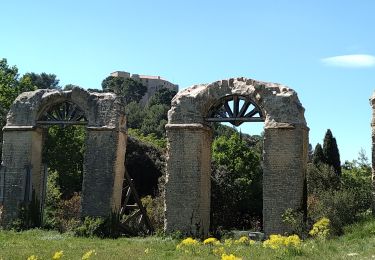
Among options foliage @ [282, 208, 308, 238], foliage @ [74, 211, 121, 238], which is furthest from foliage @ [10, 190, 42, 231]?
foliage @ [282, 208, 308, 238]

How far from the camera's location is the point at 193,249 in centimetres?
1118

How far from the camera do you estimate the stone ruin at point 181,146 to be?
1617cm

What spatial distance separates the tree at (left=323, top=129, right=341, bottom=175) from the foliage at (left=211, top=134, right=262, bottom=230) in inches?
166

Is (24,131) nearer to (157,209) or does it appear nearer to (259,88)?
(157,209)

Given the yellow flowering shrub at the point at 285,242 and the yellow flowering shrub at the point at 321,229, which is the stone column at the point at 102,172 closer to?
the yellow flowering shrub at the point at 321,229

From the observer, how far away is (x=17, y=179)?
62.5 feet

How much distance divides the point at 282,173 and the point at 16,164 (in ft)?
31.5

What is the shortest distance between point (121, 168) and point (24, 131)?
390 centimetres

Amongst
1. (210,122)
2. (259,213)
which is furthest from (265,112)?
(259,213)

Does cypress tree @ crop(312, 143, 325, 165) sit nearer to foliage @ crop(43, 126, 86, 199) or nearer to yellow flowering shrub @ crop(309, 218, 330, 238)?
foliage @ crop(43, 126, 86, 199)

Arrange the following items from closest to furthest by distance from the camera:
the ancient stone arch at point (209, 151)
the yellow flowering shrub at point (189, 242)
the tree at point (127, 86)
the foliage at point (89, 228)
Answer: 1. the yellow flowering shrub at point (189, 242)
2. the ancient stone arch at point (209, 151)
3. the foliage at point (89, 228)
4. the tree at point (127, 86)

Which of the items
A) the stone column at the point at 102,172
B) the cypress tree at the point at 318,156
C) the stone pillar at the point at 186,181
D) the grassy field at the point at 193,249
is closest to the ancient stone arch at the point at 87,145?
the stone column at the point at 102,172

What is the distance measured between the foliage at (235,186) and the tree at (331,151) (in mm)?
4222

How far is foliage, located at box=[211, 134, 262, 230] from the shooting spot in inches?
1030
